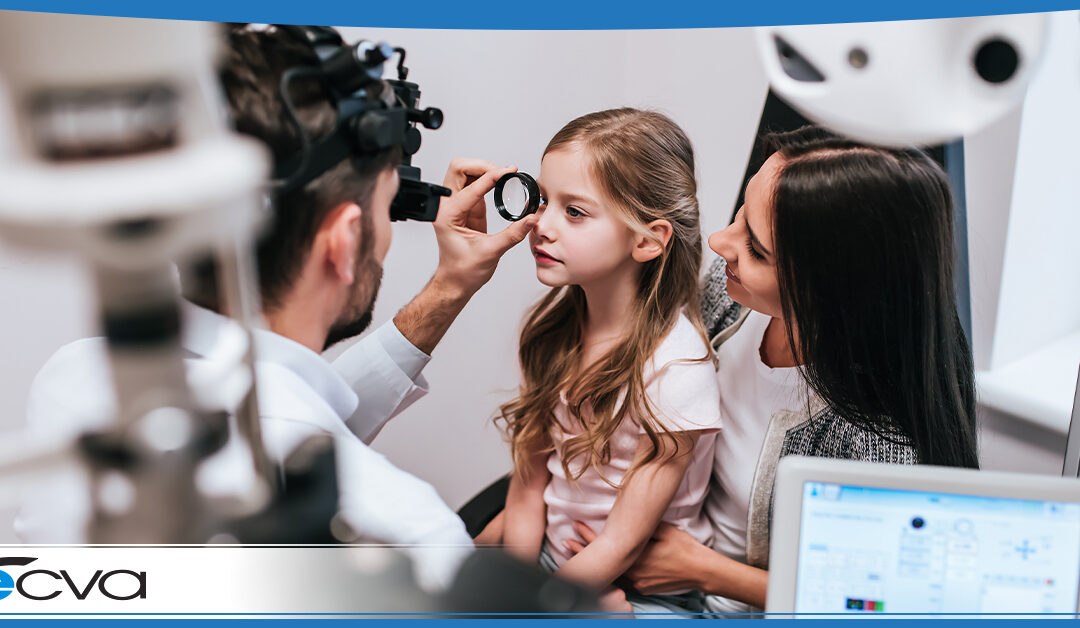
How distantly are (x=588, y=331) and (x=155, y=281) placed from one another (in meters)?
0.42

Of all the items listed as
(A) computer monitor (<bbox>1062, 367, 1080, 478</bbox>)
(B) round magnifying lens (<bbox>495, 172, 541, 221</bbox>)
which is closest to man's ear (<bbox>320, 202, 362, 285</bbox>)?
(B) round magnifying lens (<bbox>495, 172, 541, 221</bbox>)

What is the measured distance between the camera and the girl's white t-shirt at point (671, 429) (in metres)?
0.82

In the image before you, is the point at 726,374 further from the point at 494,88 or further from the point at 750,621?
the point at 494,88

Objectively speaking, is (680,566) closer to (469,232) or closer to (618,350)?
(618,350)

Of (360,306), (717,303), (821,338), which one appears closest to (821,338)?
(821,338)

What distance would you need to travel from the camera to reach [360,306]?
81cm

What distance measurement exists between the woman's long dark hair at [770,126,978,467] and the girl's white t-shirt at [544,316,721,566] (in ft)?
0.31

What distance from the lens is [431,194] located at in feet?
2.69

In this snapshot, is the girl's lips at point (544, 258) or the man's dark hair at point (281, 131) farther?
the girl's lips at point (544, 258)

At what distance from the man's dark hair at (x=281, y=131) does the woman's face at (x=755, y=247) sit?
342mm

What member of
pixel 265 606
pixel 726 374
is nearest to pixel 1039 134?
pixel 726 374

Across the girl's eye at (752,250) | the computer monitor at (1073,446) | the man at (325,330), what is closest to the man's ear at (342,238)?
the man at (325,330)

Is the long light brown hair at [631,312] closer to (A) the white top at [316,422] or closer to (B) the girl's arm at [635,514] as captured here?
(B) the girl's arm at [635,514]

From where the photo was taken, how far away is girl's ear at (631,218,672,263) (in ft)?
2.67
